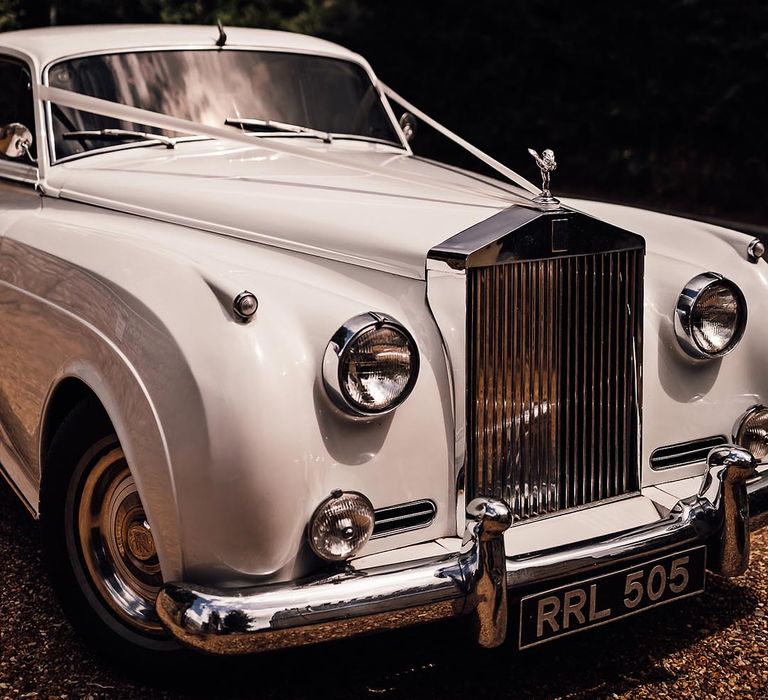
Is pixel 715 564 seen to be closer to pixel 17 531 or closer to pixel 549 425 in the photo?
pixel 549 425

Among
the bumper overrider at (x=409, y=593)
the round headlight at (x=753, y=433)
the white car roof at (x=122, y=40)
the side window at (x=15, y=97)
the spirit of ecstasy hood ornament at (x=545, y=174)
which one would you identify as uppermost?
the white car roof at (x=122, y=40)

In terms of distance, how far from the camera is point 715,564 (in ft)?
8.60

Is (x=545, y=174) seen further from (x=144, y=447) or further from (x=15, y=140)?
(x=15, y=140)

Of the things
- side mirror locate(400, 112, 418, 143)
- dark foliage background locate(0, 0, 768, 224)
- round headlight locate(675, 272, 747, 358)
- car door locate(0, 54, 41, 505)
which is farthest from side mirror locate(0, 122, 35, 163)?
dark foliage background locate(0, 0, 768, 224)

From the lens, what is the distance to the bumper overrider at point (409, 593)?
2148 mm

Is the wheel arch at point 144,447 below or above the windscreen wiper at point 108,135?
below

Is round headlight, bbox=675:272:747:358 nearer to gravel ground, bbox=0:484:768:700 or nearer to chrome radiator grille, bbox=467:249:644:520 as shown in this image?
chrome radiator grille, bbox=467:249:644:520

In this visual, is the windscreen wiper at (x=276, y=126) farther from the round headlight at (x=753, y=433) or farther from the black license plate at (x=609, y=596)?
the black license plate at (x=609, y=596)

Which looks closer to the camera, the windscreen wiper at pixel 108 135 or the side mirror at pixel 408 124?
the windscreen wiper at pixel 108 135

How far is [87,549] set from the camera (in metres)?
2.69

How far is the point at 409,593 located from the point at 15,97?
8.31ft

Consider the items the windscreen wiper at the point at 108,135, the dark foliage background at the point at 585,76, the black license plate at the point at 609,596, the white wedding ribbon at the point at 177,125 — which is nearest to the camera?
the black license plate at the point at 609,596

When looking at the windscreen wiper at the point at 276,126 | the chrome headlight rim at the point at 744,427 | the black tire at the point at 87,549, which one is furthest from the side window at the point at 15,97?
the chrome headlight rim at the point at 744,427

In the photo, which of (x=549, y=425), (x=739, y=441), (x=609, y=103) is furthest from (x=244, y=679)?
(x=609, y=103)
